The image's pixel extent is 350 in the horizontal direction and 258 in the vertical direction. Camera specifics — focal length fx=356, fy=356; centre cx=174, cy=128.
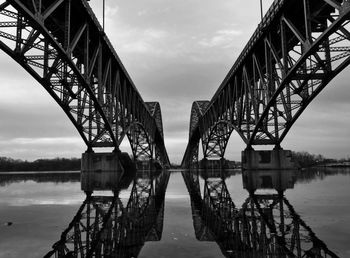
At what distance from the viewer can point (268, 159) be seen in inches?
1854

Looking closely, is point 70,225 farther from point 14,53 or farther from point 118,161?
point 118,161

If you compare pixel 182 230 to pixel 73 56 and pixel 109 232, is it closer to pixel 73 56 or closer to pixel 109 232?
pixel 109 232

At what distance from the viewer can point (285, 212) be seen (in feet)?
39.2

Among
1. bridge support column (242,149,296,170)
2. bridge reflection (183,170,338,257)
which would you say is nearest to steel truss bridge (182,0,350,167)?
bridge support column (242,149,296,170)

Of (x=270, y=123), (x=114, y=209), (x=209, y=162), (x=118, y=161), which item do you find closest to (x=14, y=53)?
(x=114, y=209)

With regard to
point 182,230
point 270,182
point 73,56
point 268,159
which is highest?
point 73,56

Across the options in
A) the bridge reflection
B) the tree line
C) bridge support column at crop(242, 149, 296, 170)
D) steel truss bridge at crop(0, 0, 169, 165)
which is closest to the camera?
the bridge reflection

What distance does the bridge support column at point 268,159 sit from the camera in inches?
1828

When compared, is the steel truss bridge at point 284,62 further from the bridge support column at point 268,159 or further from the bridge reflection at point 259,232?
the bridge reflection at point 259,232

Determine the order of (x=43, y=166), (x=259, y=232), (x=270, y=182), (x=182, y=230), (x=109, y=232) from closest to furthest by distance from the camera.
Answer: (x=259, y=232), (x=109, y=232), (x=182, y=230), (x=270, y=182), (x=43, y=166)

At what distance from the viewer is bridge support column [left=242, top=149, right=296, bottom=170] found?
46438 mm

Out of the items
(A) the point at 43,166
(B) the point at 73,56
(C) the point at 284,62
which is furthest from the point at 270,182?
(A) the point at 43,166

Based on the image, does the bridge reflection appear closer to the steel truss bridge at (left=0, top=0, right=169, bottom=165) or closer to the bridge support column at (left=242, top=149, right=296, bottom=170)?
the steel truss bridge at (left=0, top=0, right=169, bottom=165)

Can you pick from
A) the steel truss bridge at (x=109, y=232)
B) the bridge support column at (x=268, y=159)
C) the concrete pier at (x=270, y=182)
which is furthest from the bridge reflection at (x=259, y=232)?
the bridge support column at (x=268, y=159)
